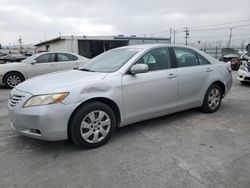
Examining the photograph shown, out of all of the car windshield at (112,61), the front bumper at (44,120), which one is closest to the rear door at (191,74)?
the car windshield at (112,61)

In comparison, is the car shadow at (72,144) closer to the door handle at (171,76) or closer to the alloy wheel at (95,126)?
the alloy wheel at (95,126)

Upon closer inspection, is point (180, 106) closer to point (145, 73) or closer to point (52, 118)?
point (145, 73)

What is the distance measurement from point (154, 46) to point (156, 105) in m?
1.07

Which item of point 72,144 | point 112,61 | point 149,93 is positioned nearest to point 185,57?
point 149,93

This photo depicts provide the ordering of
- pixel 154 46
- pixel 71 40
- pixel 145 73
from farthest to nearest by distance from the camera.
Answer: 1. pixel 71 40
2. pixel 154 46
3. pixel 145 73

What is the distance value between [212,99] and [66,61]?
19.7 ft

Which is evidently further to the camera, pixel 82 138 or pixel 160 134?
pixel 160 134

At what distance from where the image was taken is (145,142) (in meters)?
3.15

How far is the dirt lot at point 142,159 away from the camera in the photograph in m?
2.25

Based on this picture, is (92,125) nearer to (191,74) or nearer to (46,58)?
(191,74)

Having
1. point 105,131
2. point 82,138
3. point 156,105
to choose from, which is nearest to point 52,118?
point 82,138

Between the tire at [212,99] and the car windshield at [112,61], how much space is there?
1890 millimetres

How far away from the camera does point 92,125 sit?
2.90 m

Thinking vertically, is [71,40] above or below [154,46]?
above
